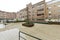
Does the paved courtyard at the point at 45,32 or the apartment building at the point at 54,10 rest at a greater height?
the apartment building at the point at 54,10

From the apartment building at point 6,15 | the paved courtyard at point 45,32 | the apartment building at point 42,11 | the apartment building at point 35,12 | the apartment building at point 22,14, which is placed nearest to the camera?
the paved courtyard at point 45,32

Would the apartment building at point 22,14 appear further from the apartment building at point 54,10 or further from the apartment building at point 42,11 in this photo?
the apartment building at point 54,10

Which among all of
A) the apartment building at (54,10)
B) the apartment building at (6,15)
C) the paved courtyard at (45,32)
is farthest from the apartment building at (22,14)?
the paved courtyard at (45,32)

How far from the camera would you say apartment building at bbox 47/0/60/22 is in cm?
689

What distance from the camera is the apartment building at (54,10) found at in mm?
6887

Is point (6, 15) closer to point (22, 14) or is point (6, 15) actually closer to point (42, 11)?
point (22, 14)

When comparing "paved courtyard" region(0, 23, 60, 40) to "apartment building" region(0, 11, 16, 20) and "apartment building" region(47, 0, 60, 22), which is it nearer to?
"apartment building" region(47, 0, 60, 22)

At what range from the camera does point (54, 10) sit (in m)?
6.96

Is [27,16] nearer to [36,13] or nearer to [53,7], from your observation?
[36,13]

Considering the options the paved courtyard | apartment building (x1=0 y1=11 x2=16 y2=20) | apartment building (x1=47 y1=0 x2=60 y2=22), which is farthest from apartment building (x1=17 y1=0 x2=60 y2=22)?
the paved courtyard

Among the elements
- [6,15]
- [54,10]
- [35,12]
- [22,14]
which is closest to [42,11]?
[35,12]

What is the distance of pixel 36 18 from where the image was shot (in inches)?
334

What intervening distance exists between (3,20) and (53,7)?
4.61 meters

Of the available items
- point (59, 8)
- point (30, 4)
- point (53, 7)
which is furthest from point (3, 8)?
point (59, 8)
